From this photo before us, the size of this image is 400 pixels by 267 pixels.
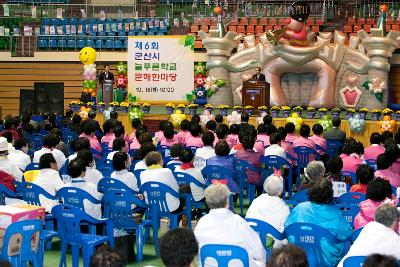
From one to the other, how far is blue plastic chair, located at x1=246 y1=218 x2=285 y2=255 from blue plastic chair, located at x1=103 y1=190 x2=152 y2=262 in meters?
1.96

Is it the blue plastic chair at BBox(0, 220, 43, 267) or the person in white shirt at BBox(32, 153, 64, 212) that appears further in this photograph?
the person in white shirt at BBox(32, 153, 64, 212)

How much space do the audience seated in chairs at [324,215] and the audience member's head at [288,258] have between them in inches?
96.1

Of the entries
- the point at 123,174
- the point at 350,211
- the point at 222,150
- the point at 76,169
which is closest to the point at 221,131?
the point at 222,150

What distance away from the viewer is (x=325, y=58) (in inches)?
864

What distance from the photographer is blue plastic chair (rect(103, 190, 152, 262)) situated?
8406 millimetres

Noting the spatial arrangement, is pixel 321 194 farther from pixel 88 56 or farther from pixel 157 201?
pixel 88 56

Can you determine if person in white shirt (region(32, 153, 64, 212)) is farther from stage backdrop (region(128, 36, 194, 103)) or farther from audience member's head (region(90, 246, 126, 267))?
stage backdrop (region(128, 36, 194, 103))

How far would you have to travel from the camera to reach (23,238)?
6461 mm

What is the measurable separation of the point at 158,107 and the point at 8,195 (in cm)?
1369

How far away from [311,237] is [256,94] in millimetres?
14295

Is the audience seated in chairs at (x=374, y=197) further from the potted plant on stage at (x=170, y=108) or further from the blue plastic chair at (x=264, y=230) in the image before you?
the potted plant on stage at (x=170, y=108)

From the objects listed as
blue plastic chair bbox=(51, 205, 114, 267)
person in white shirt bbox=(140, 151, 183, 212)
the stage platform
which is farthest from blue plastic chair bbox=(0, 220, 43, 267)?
the stage platform

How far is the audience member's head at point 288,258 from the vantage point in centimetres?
399

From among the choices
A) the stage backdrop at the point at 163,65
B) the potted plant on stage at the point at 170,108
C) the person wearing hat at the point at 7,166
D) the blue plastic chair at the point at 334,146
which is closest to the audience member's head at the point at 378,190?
the person wearing hat at the point at 7,166
